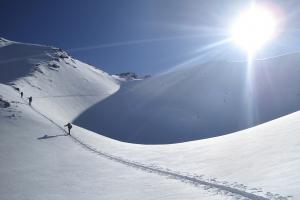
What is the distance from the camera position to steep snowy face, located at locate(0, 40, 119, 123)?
8888 centimetres

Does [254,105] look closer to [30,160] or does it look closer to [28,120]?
[28,120]

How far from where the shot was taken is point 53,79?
11262 centimetres

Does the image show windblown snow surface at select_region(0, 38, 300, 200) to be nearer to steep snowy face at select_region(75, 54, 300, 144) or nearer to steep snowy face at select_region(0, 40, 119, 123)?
steep snowy face at select_region(75, 54, 300, 144)

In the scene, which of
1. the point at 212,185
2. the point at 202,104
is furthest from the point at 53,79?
the point at 212,185

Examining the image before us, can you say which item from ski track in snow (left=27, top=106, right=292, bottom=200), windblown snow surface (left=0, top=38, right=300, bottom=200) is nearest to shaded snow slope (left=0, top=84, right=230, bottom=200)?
windblown snow surface (left=0, top=38, right=300, bottom=200)

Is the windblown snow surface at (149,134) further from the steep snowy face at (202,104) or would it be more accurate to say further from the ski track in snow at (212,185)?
the steep snowy face at (202,104)

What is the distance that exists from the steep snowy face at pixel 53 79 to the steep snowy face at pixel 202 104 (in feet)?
20.1

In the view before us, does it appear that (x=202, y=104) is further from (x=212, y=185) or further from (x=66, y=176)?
(x=212, y=185)

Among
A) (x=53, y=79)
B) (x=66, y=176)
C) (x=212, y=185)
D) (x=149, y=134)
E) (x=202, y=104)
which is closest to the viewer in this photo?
(x=212, y=185)

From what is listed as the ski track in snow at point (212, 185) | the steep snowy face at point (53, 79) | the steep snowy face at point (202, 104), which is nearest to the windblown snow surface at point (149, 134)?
the ski track in snow at point (212, 185)

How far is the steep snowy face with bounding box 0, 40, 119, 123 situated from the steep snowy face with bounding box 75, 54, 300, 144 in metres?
6.13

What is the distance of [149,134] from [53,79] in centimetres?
4759

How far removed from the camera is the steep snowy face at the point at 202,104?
81062mm

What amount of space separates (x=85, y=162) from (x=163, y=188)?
12.7 metres
